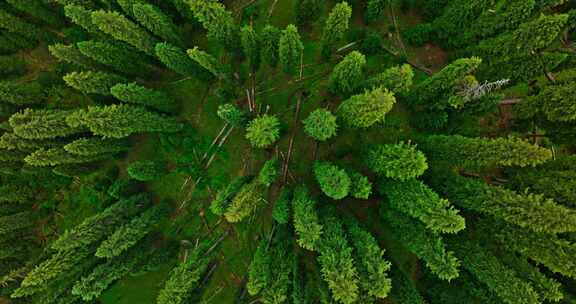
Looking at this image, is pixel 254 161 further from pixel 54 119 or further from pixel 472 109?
pixel 472 109

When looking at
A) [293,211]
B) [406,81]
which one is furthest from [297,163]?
[406,81]

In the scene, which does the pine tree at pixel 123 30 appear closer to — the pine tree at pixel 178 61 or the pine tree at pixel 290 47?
the pine tree at pixel 178 61

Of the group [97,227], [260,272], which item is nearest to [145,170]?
[97,227]

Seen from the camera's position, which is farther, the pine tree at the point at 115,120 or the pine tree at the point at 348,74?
the pine tree at the point at 115,120

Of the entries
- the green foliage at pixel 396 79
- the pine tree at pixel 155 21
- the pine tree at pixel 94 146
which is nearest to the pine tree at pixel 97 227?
the pine tree at pixel 94 146

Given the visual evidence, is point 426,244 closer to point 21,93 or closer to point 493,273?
point 493,273

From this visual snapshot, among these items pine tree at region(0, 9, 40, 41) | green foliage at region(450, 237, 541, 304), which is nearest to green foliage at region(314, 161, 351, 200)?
green foliage at region(450, 237, 541, 304)
